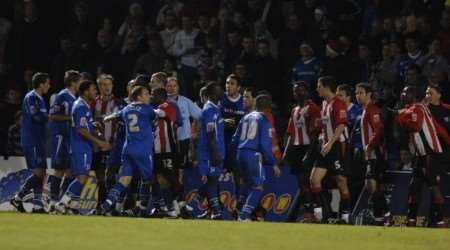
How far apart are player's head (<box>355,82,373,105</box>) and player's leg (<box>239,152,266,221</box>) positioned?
1.93 metres

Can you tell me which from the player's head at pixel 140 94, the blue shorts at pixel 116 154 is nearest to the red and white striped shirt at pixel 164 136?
the blue shorts at pixel 116 154

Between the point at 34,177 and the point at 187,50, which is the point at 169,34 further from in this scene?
the point at 34,177

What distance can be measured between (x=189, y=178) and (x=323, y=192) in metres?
2.75

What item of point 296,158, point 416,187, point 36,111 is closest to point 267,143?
point 296,158

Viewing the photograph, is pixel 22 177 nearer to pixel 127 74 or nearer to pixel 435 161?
pixel 127 74

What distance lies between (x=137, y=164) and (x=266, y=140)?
2.18m

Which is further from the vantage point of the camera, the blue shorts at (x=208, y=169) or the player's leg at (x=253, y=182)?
the blue shorts at (x=208, y=169)

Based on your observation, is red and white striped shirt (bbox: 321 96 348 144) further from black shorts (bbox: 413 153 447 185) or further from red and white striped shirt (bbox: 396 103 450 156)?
black shorts (bbox: 413 153 447 185)

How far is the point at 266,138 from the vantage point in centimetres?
2083

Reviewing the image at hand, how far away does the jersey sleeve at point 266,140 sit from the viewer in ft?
68.2

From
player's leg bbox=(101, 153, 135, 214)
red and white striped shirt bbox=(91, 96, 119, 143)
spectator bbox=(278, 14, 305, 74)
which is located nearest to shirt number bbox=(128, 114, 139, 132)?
player's leg bbox=(101, 153, 135, 214)

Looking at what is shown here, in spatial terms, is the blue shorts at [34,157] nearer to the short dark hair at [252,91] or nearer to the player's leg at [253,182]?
the player's leg at [253,182]

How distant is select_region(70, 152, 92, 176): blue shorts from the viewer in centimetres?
2052

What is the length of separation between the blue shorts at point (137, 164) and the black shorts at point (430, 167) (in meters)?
4.21
